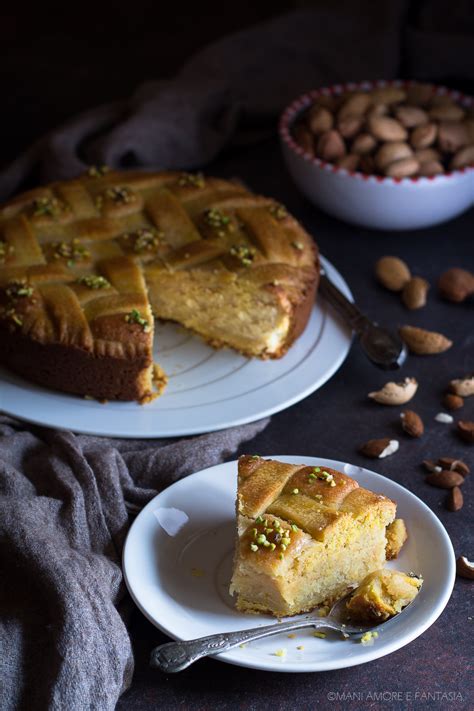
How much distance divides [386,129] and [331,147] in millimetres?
157

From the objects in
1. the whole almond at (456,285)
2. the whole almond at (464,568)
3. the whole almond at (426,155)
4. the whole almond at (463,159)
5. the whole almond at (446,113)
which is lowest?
the whole almond at (456,285)

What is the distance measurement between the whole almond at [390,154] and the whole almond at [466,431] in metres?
Result: 0.84

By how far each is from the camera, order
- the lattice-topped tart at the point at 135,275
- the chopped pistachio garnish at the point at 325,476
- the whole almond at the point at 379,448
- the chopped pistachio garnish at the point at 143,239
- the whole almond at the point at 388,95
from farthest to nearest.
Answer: the whole almond at the point at 388,95, the chopped pistachio garnish at the point at 143,239, the lattice-topped tart at the point at 135,275, the whole almond at the point at 379,448, the chopped pistachio garnish at the point at 325,476

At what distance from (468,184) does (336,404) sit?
2.72ft

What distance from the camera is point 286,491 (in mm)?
1695

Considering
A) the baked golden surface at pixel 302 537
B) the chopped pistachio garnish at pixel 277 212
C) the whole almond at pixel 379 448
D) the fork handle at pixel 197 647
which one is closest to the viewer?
the fork handle at pixel 197 647

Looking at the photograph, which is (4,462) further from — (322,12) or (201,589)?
(322,12)

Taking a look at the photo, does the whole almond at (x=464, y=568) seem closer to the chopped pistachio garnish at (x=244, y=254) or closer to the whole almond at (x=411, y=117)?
the chopped pistachio garnish at (x=244, y=254)

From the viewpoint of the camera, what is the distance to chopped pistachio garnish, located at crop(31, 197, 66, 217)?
243 centimetres

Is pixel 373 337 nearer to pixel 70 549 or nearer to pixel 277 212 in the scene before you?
pixel 277 212

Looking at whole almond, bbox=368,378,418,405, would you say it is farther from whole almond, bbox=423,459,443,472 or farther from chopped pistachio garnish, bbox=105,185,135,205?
chopped pistachio garnish, bbox=105,185,135,205

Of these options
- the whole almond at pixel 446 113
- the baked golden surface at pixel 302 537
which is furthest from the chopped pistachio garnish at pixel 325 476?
the whole almond at pixel 446 113

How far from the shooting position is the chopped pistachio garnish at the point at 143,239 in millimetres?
2348

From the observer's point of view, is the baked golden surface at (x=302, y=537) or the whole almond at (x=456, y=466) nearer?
the baked golden surface at (x=302, y=537)
